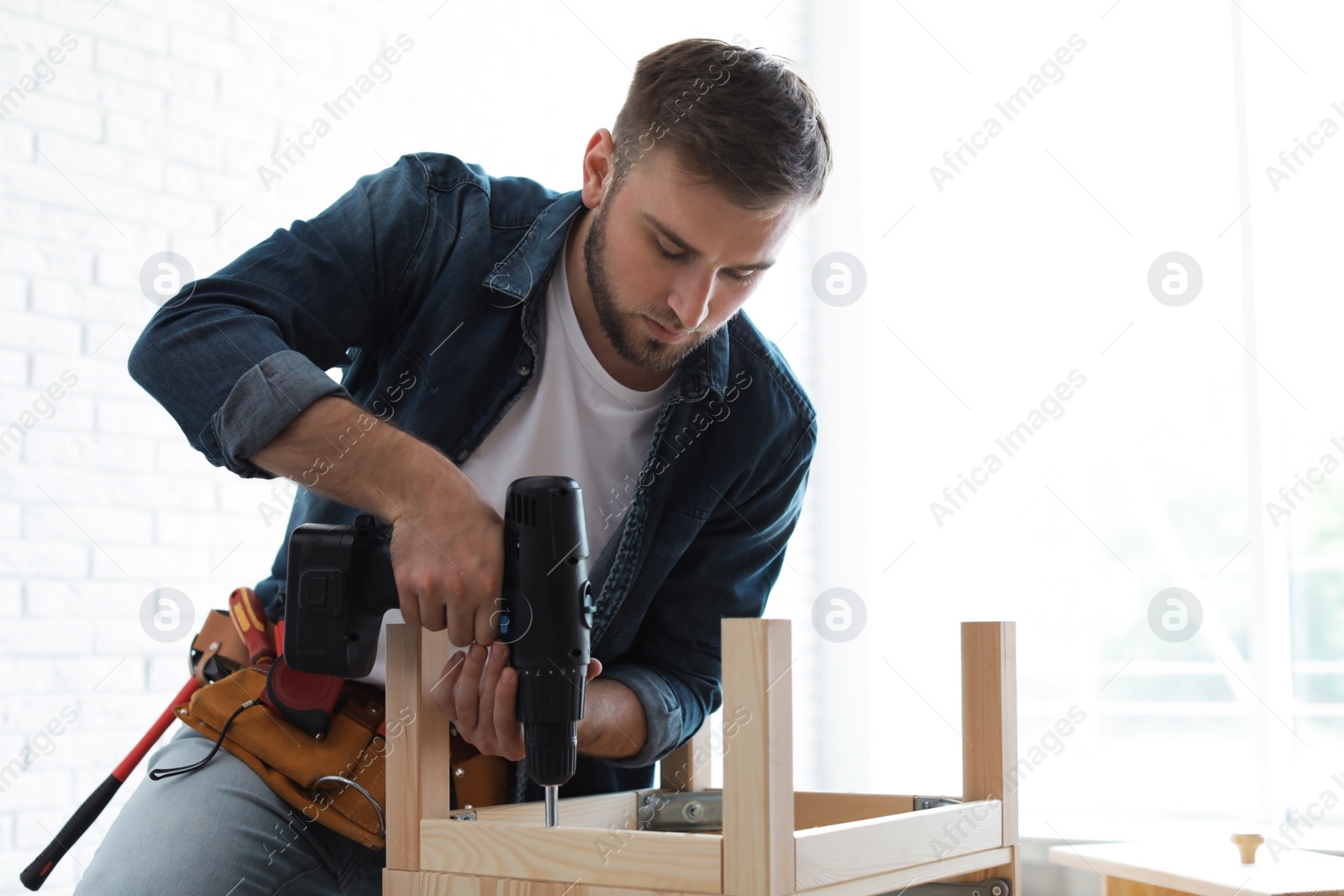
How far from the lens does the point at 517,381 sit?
50.5 inches

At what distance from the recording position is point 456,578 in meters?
0.92

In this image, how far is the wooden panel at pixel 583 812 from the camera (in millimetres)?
1097

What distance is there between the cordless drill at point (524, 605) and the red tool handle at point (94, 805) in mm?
302

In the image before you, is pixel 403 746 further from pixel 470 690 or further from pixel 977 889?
pixel 977 889

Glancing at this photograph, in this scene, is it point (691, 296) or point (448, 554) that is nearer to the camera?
point (448, 554)

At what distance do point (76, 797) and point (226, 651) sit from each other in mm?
1079

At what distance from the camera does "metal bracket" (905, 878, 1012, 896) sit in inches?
48.5

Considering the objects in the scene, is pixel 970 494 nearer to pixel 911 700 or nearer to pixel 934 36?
pixel 911 700

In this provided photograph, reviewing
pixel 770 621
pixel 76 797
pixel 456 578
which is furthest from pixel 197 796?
pixel 76 797

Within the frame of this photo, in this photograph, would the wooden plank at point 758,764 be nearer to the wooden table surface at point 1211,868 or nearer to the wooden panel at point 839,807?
the wooden panel at point 839,807

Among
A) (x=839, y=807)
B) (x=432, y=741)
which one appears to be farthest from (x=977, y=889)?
(x=432, y=741)

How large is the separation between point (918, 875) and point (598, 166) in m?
0.83

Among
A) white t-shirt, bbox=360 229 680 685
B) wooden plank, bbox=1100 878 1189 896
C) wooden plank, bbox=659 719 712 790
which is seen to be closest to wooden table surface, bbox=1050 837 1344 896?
wooden plank, bbox=1100 878 1189 896

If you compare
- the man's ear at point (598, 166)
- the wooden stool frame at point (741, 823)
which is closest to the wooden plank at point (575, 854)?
the wooden stool frame at point (741, 823)
